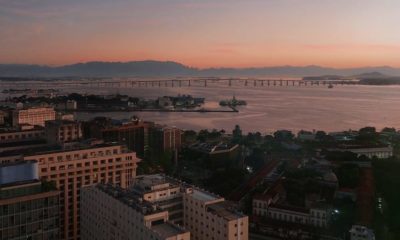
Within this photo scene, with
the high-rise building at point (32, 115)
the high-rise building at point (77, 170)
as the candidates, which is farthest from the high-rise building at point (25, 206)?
the high-rise building at point (32, 115)

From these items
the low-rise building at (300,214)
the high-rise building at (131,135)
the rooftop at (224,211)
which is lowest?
the low-rise building at (300,214)

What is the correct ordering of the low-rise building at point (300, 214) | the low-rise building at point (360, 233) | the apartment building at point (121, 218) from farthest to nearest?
1. the low-rise building at point (300, 214)
2. the low-rise building at point (360, 233)
3. the apartment building at point (121, 218)

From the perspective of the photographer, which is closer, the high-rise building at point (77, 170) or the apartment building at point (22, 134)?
the high-rise building at point (77, 170)

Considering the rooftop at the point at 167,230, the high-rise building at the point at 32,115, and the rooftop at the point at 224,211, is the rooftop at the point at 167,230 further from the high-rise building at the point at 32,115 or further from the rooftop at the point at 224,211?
the high-rise building at the point at 32,115

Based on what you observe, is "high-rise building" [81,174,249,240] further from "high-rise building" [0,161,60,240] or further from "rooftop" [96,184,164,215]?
"high-rise building" [0,161,60,240]

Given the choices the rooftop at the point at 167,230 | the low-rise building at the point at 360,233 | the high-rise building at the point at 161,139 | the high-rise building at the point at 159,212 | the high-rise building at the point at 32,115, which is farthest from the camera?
the high-rise building at the point at 32,115

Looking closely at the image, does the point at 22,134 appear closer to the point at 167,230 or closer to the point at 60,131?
the point at 60,131

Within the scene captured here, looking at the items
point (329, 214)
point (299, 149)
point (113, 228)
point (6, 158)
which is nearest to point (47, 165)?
point (6, 158)
